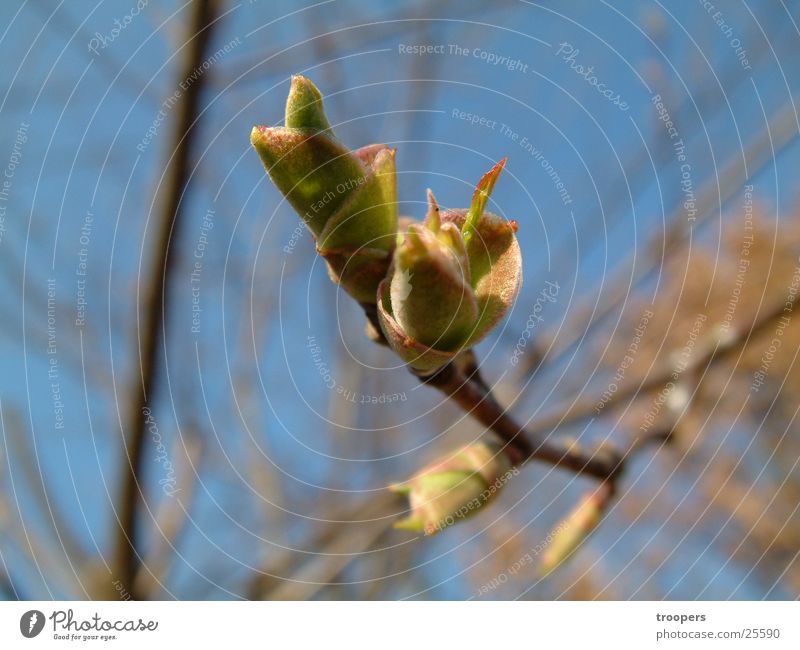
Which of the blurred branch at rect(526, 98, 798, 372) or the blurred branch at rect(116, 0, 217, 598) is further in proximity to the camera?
the blurred branch at rect(526, 98, 798, 372)

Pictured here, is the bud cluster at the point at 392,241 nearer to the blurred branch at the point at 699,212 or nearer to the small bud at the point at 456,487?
the small bud at the point at 456,487

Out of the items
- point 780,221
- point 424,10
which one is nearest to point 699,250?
point 780,221

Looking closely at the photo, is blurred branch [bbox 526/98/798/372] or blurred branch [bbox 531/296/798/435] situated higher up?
blurred branch [bbox 526/98/798/372]

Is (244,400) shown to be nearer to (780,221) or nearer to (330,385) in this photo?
(330,385)

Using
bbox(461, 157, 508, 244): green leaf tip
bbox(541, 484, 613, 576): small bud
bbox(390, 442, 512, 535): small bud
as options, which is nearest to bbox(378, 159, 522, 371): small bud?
bbox(461, 157, 508, 244): green leaf tip

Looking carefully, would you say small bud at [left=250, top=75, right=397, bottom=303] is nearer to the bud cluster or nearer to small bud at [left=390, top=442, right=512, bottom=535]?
the bud cluster
